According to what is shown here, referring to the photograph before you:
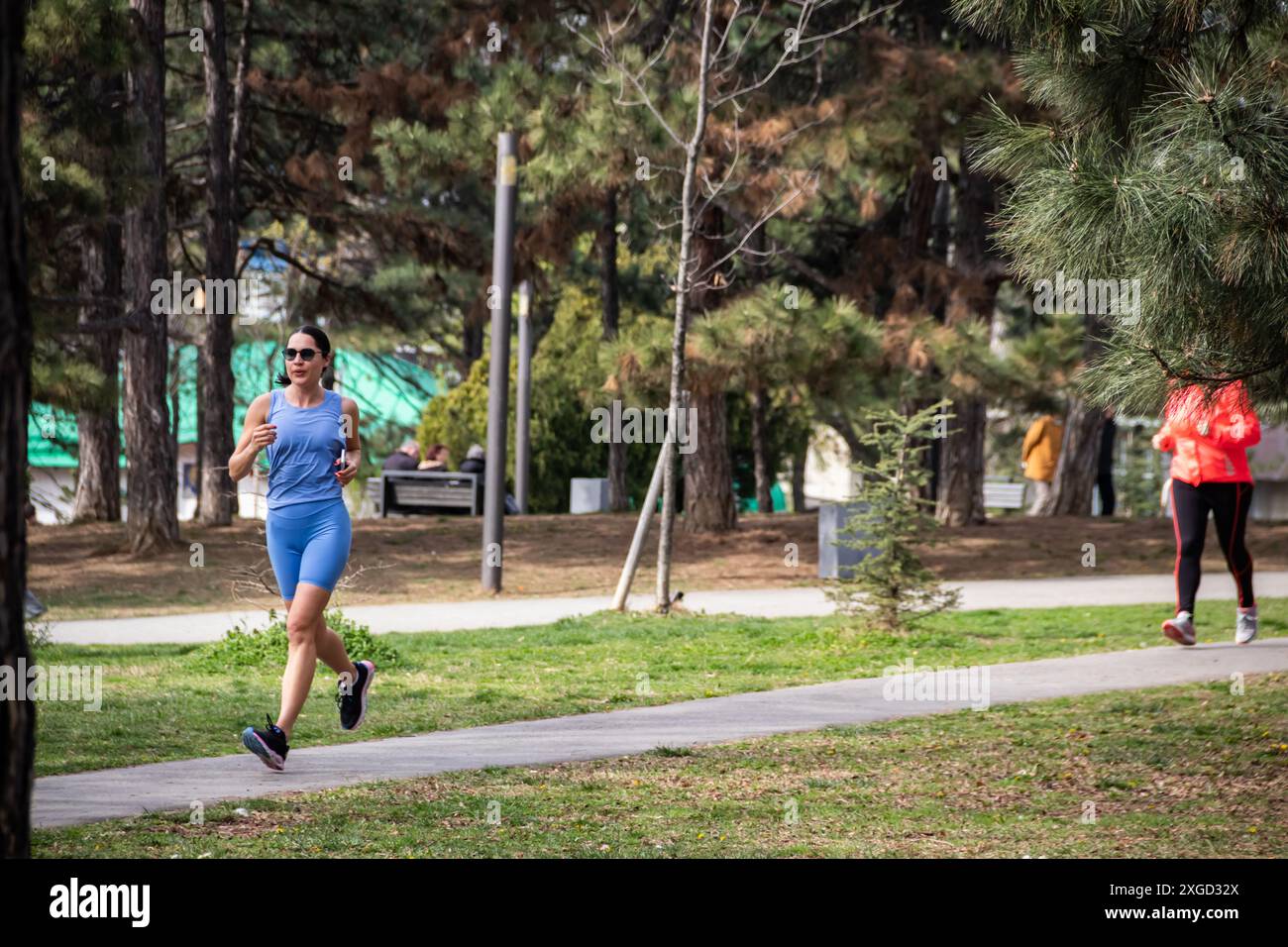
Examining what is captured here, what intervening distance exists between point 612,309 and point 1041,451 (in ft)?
24.3

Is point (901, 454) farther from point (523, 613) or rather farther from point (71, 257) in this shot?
point (71, 257)

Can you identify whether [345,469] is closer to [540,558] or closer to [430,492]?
[540,558]

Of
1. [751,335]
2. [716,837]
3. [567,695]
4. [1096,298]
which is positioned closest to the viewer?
[716,837]

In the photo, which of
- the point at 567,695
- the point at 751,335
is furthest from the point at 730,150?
the point at 567,695

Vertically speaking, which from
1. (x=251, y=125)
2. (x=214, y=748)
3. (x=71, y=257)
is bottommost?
(x=214, y=748)

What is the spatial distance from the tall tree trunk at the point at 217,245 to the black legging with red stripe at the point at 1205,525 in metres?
13.4

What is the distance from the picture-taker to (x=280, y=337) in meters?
32.1

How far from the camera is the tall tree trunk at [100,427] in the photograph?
2177 cm

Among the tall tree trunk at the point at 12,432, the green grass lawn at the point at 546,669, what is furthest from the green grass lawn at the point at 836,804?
the tall tree trunk at the point at 12,432

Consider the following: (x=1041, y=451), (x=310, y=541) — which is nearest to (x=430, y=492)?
(x=1041, y=451)

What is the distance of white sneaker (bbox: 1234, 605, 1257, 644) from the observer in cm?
1045

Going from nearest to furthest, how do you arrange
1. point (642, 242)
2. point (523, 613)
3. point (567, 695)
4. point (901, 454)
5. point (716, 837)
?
1. point (716, 837)
2. point (567, 695)
3. point (901, 454)
4. point (523, 613)
5. point (642, 242)

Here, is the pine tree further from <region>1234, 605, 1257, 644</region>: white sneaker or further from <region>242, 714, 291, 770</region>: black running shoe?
<region>1234, 605, 1257, 644</region>: white sneaker

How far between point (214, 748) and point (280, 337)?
25779mm
